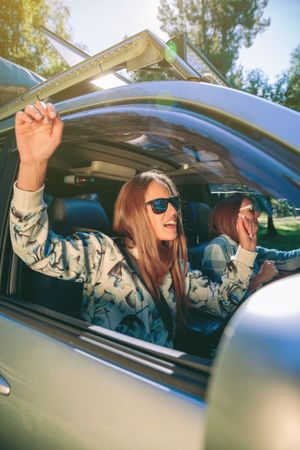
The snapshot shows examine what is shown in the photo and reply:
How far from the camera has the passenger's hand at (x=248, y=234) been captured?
1730 mm

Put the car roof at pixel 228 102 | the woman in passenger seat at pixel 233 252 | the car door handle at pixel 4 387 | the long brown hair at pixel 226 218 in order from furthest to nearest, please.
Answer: the long brown hair at pixel 226 218 → the woman in passenger seat at pixel 233 252 → the car door handle at pixel 4 387 → the car roof at pixel 228 102

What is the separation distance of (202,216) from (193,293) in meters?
1.42

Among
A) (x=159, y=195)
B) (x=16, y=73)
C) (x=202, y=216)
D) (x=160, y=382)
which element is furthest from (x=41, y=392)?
(x=16, y=73)

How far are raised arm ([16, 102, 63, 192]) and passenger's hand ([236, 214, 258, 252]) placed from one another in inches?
36.5

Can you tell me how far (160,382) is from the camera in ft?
2.89

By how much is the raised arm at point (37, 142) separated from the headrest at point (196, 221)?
182 centimetres

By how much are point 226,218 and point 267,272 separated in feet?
1.70

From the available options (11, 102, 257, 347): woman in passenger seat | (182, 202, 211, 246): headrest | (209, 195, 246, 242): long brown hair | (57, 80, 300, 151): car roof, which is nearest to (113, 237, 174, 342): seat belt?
(11, 102, 257, 347): woman in passenger seat

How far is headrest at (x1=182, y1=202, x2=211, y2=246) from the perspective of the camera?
10.2ft

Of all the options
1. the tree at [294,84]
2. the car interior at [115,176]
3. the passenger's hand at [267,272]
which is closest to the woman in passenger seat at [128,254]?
the car interior at [115,176]

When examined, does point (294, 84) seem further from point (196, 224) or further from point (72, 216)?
point (72, 216)

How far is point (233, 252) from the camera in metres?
2.36

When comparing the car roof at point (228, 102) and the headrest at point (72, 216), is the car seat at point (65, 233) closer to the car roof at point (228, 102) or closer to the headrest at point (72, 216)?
the headrest at point (72, 216)

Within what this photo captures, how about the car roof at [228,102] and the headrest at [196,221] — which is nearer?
the car roof at [228,102]
